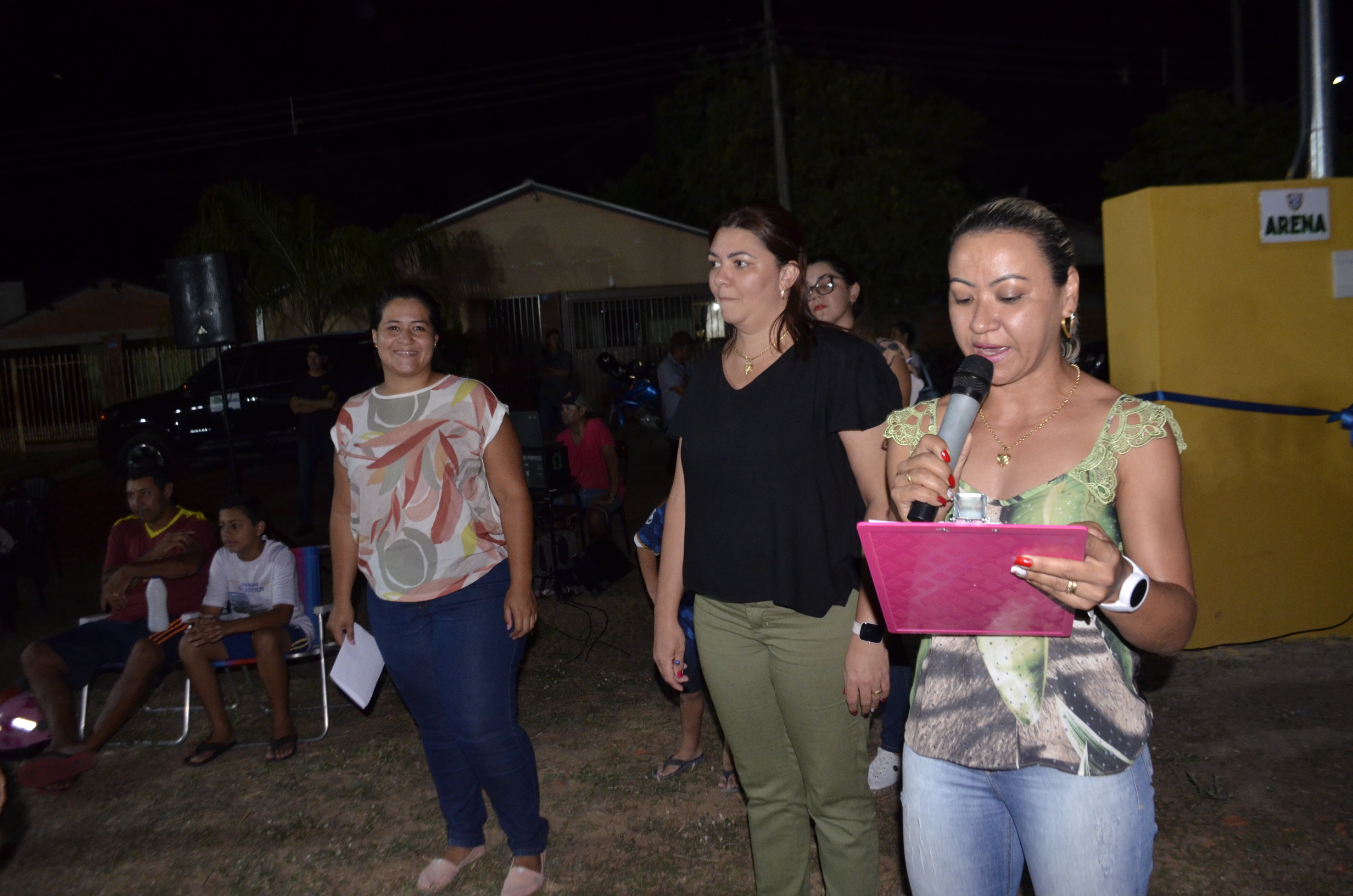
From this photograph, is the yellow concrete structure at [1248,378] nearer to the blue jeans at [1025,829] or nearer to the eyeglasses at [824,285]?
the eyeglasses at [824,285]

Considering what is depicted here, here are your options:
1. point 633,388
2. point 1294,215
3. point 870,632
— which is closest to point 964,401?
point 870,632

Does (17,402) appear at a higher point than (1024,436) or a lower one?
higher

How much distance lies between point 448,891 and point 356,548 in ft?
4.15

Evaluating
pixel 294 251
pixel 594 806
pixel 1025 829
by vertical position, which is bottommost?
pixel 594 806

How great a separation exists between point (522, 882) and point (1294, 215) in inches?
182

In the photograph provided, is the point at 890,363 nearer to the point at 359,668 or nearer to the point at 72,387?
the point at 359,668

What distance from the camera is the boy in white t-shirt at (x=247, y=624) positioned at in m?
4.89

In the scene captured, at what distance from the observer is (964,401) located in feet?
5.55

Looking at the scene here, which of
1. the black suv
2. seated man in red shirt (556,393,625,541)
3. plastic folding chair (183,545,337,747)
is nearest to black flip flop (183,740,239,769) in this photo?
plastic folding chair (183,545,337,747)

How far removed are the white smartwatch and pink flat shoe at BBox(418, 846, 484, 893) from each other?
2.80 metres

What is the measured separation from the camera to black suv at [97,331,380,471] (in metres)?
14.2

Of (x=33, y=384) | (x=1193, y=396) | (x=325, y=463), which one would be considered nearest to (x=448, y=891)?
(x=1193, y=396)

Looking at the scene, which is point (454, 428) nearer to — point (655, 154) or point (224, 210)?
point (224, 210)

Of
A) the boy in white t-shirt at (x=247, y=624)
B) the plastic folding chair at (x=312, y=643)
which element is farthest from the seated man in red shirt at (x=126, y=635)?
the plastic folding chair at (x=312, y=643)
